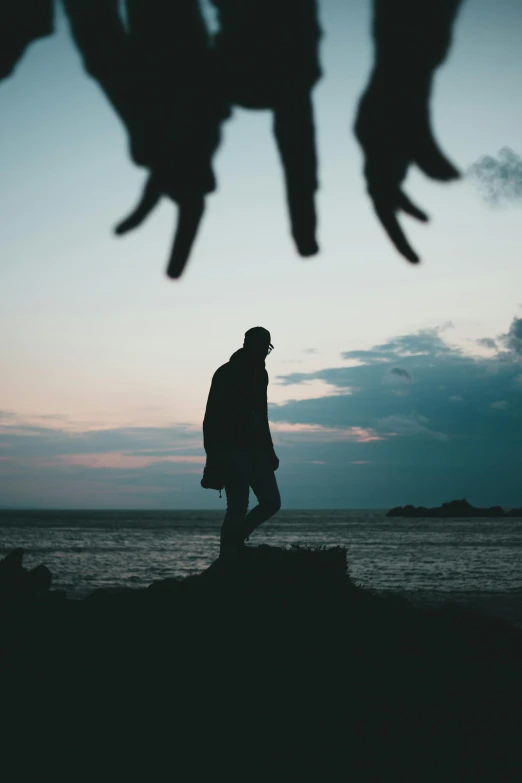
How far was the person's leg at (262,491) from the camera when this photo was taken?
6.37 meters

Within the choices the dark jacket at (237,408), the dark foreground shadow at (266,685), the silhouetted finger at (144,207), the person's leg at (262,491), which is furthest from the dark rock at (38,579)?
the silhouetted finger at (144,207)

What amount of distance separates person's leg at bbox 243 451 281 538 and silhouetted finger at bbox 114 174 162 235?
17.6 ft

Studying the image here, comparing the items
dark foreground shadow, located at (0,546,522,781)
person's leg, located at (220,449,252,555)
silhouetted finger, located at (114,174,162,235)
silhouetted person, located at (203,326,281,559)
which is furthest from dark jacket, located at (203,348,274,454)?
silhouetted finger, located at (114,174,162,235)

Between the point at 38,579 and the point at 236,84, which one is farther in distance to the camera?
the point at 38,579

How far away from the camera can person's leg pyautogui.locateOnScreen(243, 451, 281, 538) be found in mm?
6371

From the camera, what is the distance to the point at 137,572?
103 feet

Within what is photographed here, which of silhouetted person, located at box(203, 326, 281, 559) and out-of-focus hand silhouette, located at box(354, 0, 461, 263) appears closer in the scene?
out-of-focus hand silhouette, located at box(354, 0, 461, 263)

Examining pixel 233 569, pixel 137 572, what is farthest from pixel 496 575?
pixel 233 569

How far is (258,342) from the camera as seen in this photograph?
6.34m

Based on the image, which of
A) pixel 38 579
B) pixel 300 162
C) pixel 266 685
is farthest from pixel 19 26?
pixel 38 579

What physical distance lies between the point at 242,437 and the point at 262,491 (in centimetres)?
54

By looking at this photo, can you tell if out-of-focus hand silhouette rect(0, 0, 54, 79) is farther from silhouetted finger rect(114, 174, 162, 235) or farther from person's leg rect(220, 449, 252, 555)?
person's leg rect(220, 449, 252, 555)

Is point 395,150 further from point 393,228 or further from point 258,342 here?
point 258,342

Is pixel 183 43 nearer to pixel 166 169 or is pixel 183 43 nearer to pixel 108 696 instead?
pixel 166 169
